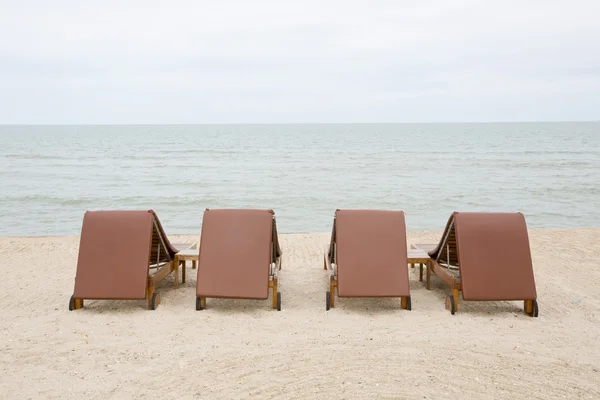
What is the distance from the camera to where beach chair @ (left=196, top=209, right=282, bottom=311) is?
5.66m

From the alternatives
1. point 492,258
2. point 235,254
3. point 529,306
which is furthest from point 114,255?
point 529,306

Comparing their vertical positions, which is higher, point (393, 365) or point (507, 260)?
point (507, 260)

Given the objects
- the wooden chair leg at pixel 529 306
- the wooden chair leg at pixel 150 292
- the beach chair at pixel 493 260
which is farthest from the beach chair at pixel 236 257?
the wooden chair leg at pixel 529 306

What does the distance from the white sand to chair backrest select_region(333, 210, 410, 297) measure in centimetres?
32

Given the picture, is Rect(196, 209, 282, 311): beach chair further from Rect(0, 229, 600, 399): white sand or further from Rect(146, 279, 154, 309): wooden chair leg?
Rect(146, 279, 154, 309): wooden chair leg

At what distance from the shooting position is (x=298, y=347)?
4816 millimetres

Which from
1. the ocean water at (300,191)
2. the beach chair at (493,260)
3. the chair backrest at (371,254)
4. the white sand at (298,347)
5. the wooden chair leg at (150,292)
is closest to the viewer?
the white sand at (298,347)

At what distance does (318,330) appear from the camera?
17.3 feet

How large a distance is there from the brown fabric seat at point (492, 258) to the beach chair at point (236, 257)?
202 cm

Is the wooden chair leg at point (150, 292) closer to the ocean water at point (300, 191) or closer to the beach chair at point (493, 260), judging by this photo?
the beach chair at point (493, 260)

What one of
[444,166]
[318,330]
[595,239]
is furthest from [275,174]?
[318,330]

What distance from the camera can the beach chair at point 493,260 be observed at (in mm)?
5590

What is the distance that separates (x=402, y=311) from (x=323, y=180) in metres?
18.9

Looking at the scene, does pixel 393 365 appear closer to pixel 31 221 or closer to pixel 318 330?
pixel 318 330
